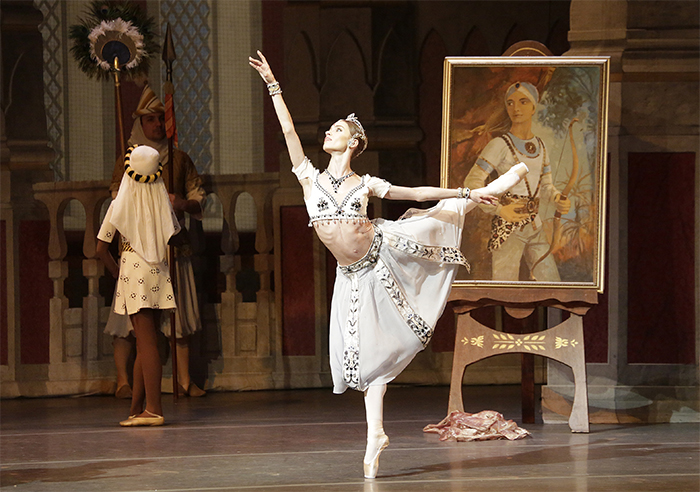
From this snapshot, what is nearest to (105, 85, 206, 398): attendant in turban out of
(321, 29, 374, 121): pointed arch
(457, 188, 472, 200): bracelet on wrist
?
(321, 29, 374, 121): pointed arch

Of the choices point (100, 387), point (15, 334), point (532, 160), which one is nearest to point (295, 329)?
point (100, 387)

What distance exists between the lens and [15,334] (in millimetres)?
8336

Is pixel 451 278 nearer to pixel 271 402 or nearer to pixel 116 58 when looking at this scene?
pixel 271 402

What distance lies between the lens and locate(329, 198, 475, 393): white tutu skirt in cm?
521

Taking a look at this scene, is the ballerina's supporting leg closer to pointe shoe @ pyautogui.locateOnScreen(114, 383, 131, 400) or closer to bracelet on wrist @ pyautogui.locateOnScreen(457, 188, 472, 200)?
bracelet on wrist @ pyautogui.locateOnScreen(457, 188, 472, 200)

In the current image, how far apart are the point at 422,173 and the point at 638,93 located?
7.07ft

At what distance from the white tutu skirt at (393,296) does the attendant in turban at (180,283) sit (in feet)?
9.58

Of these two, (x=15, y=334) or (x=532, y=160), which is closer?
(x=532, y=160)

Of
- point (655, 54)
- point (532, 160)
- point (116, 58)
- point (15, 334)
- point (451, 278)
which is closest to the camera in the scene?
point (451, 278)

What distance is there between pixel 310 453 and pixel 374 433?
0.69 metres

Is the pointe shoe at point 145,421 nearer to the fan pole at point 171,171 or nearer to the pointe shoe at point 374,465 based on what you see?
the fan pole at point 171,171

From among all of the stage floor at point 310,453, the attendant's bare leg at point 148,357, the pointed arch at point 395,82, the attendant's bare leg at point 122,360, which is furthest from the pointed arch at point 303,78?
the attendant's bare leg at point 148,357

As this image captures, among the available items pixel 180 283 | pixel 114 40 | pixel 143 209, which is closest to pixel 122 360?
pixel 180 283

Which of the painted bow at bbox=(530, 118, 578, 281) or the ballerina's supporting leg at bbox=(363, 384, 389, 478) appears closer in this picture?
the ballerina's supporting leg at bbox=(363, 384, 389, 478)
